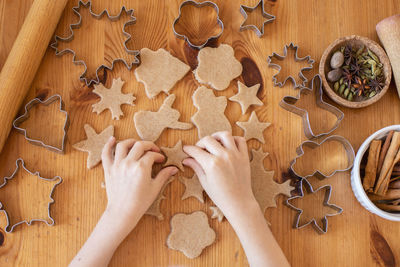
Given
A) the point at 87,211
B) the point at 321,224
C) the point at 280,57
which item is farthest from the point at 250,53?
the point at 87,211

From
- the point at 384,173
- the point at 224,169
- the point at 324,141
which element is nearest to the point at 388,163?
the point at 384,173

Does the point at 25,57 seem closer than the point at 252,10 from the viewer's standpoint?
Yes

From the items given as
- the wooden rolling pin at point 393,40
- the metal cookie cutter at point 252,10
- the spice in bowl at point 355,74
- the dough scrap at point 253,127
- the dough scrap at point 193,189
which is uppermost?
the metal cookie cutter at point 252,10

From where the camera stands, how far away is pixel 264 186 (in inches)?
31.3

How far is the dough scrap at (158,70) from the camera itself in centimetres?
82

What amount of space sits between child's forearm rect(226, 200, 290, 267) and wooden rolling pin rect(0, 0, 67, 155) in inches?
22.3

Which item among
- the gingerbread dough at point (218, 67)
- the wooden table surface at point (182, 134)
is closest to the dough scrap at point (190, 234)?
the wooden table surface at point (182, 134)

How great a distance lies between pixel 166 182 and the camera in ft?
2.54

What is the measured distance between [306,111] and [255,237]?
1.13 ft

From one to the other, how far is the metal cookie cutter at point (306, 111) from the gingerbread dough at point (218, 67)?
0.50 ft

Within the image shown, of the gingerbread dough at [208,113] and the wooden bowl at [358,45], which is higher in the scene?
the wooden bowl at [358,45]

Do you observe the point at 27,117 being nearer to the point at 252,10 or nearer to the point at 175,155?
the point at 175,155

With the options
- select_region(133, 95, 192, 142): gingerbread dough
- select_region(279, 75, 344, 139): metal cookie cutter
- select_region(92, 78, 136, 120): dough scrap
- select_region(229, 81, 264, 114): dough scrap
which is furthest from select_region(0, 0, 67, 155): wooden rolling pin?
select_region(279, 75, 344, 139): metal cookie cutter

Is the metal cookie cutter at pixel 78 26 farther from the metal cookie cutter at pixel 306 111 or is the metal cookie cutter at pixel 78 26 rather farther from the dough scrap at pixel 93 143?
the metal cookie cutter at pixel 306 111
